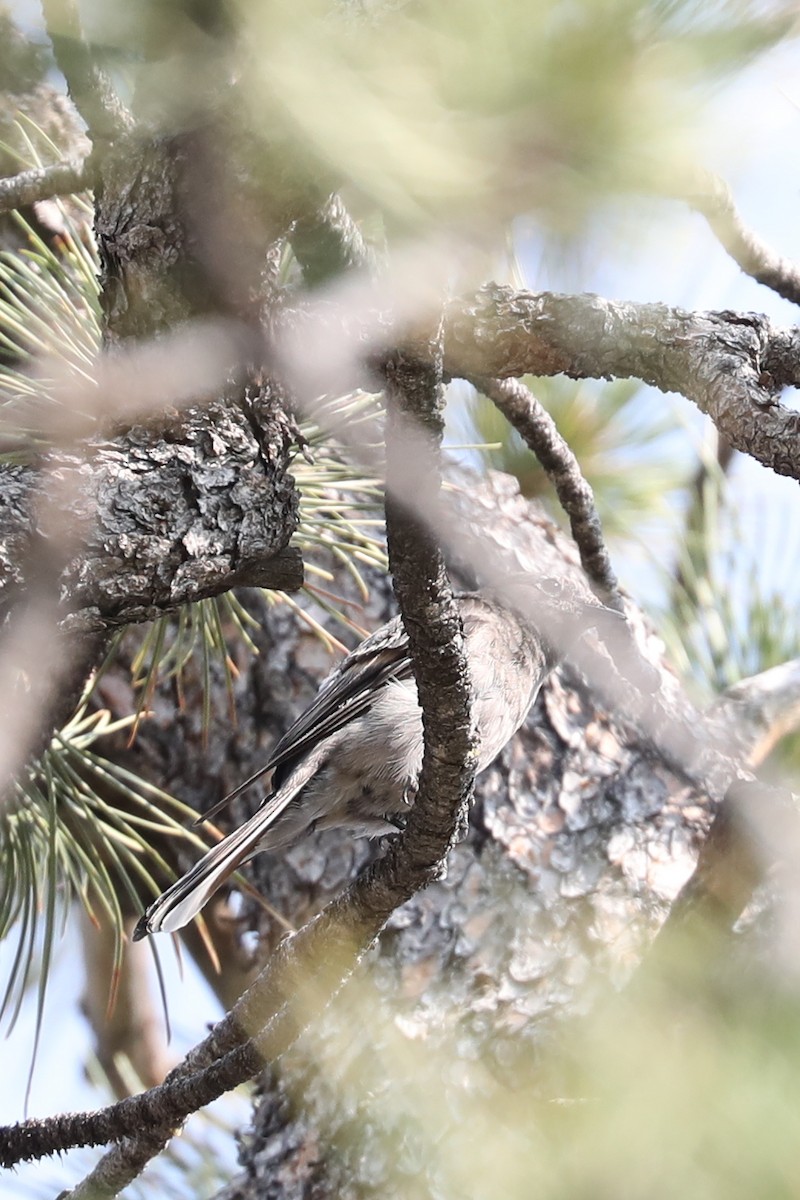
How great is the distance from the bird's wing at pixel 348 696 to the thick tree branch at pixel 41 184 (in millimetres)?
967

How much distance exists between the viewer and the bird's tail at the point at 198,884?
5.31ft

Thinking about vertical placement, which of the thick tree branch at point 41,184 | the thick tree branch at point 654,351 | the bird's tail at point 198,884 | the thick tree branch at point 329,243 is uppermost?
the thick tree branch at point 41,184

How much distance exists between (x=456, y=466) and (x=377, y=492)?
79 cm

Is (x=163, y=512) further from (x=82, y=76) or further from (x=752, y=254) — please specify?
(x=752, y=254)

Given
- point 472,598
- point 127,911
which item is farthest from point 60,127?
point 127,911

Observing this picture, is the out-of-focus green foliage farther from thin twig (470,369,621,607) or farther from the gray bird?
the gray bird

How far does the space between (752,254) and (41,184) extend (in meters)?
1.15

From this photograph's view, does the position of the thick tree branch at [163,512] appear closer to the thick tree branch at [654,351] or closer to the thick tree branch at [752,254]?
the thick tree branch at [654,351]

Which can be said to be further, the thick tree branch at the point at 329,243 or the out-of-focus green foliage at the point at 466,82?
the thick tree branch at the point at 329,243

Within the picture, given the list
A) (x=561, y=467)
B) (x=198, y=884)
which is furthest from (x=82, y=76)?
(x=561, y=467)

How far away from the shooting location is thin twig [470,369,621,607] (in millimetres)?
2074

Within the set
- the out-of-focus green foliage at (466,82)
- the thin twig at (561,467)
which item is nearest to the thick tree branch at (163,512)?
the thin twig at (561,467)

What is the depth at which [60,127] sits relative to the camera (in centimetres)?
284

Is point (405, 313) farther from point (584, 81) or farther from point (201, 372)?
point (201, 372)
